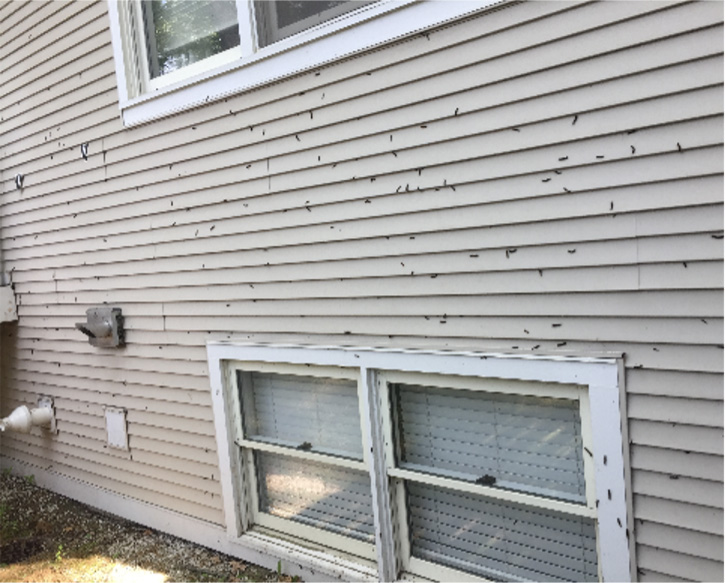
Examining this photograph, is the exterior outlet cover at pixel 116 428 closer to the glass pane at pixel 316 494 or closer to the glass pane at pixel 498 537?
the glass pane at pixel 316 494

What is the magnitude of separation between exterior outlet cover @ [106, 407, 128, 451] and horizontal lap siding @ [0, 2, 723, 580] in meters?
0.07

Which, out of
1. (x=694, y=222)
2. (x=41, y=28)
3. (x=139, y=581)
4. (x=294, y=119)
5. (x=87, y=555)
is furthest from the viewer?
(x=41, y=28)

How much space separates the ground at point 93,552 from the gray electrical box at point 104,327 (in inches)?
56.5

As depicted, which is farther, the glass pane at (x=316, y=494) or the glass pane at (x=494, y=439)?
the glass pane at (x=316, y=494)

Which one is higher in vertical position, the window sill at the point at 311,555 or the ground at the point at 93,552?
the window sill at the point at 311,555

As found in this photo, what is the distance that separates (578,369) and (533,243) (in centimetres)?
55

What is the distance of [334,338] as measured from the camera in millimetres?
3209

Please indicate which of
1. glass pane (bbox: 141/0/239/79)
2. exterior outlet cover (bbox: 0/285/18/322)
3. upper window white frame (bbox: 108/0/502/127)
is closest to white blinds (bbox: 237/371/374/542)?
upper window white frame (bbox: 108/0/502/127)

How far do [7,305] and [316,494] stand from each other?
3.62m

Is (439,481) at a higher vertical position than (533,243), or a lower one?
lower

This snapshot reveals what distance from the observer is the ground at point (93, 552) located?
3.80 m

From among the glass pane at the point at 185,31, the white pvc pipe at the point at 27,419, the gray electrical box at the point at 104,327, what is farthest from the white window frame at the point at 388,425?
the white pvc pipe at the point at 27,419

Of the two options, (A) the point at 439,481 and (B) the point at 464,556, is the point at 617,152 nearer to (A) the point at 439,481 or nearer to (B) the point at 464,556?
(A) the point at 439,481

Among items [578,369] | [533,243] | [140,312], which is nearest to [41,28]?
[140,312]
